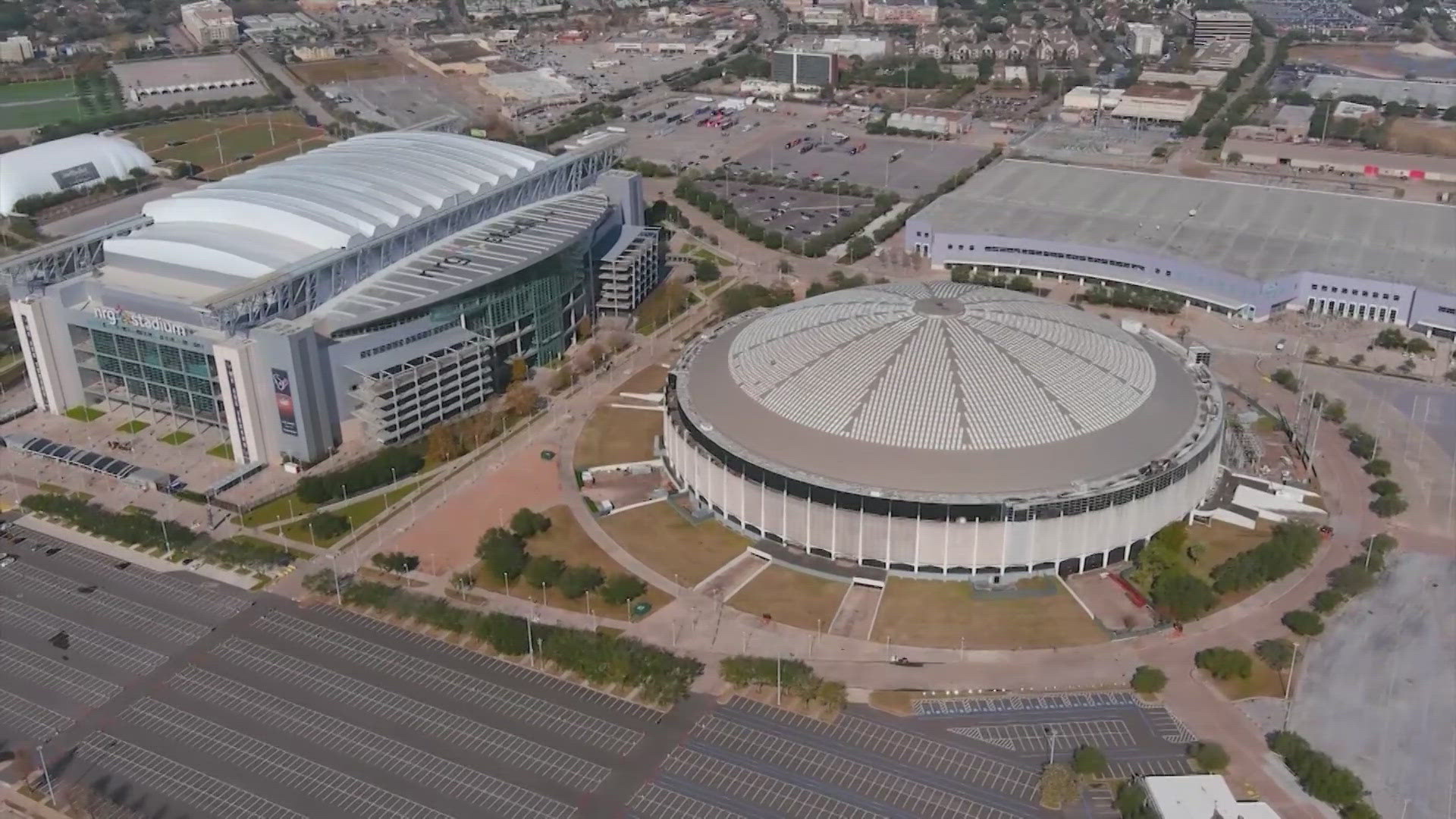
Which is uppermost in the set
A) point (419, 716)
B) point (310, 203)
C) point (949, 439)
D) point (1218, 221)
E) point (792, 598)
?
point (310, 203)

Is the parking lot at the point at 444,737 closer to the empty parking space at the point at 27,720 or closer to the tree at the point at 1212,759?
the empty parking space at the point at 27,720

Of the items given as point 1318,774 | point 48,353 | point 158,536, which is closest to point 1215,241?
point 1318,774

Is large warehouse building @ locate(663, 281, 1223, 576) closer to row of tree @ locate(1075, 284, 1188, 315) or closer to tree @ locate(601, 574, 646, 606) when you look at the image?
tree @ locate(601, 574, 646, 606)

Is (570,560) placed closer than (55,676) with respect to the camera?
No

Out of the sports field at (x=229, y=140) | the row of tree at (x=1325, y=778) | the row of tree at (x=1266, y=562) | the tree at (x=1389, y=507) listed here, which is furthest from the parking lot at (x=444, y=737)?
the sports field at (x=229, y=140)

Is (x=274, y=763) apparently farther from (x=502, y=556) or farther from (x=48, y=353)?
(x=48, y=353)

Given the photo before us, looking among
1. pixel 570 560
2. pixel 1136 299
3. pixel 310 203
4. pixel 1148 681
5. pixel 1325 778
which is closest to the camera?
pixel 1325 778
